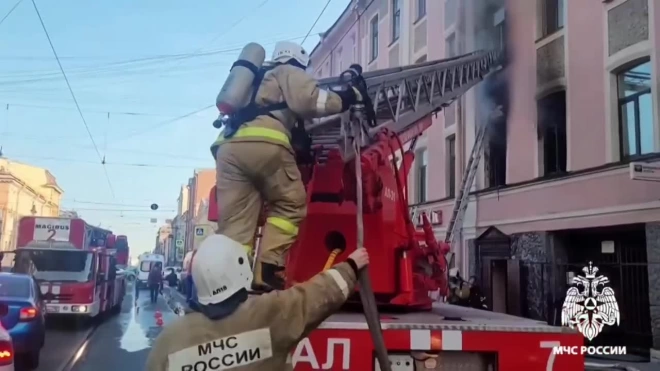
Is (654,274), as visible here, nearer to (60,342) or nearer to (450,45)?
(450,45)

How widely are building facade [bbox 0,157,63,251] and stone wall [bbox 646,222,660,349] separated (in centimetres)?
3597

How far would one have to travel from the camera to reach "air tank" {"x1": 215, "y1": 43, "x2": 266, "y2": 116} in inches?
158

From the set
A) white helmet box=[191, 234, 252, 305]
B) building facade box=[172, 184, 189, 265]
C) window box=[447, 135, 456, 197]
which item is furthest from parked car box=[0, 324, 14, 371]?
building facade box=[172, 184, 189, 265]

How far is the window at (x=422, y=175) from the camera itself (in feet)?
62.0

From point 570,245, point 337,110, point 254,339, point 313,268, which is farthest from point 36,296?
point 570,245

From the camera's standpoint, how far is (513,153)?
13.6 m

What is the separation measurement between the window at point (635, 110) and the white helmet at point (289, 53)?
25.1 feet

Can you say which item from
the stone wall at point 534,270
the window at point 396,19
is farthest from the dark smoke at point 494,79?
the window at point 396,19

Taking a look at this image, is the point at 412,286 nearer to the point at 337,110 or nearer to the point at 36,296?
the point at 337,110

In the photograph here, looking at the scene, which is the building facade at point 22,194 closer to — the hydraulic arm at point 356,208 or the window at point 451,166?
the window at point 451,166

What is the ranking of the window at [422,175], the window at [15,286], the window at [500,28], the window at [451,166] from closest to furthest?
the window at [15,286]
the window at [500,28]
the window at [451,166]
the window at [422,175]

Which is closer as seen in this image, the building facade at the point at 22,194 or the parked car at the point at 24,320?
the parked car at the point at 24,320

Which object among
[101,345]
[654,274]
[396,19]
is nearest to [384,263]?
[654,274]

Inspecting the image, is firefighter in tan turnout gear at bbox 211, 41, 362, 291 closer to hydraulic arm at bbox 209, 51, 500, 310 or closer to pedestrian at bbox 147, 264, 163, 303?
hydraulic arm at bbox 209, 51, 500, 310
